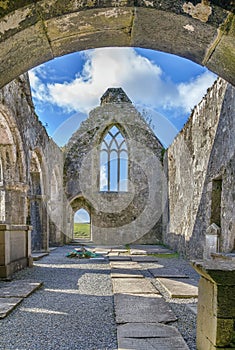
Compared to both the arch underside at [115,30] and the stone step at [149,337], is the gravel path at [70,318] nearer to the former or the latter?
the stone step at [149,337]

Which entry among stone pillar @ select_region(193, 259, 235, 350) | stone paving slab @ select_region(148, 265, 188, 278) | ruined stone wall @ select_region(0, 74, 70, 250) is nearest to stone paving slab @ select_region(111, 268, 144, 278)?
stone paving slab @ select_region(148, 265, 188, 278)

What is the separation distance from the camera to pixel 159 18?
2209mm

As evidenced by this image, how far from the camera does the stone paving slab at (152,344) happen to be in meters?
2.88

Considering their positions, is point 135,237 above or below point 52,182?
below

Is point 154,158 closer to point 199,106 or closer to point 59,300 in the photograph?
point 199,106

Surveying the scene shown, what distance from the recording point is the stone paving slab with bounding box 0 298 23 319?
13.1 feet

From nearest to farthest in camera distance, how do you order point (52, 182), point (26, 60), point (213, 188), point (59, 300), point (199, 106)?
point (26, 60) < point (59, 300) < point (213, 188) < point (199, 106) < point (52, 182)

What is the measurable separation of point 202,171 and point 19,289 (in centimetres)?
562

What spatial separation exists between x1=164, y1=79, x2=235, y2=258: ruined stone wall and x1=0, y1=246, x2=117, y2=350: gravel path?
9.47 feet

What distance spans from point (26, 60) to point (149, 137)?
14950 millimetres

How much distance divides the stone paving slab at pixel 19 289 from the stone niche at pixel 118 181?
34.4ft

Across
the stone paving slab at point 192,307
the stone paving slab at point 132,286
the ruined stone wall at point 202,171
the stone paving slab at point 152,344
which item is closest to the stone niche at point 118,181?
the ruined stone wall at point 202,171

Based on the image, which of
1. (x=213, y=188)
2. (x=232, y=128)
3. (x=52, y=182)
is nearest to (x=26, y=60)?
(x=232, y=128)

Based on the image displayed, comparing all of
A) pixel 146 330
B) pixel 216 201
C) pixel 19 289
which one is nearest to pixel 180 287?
pixel 146 330
